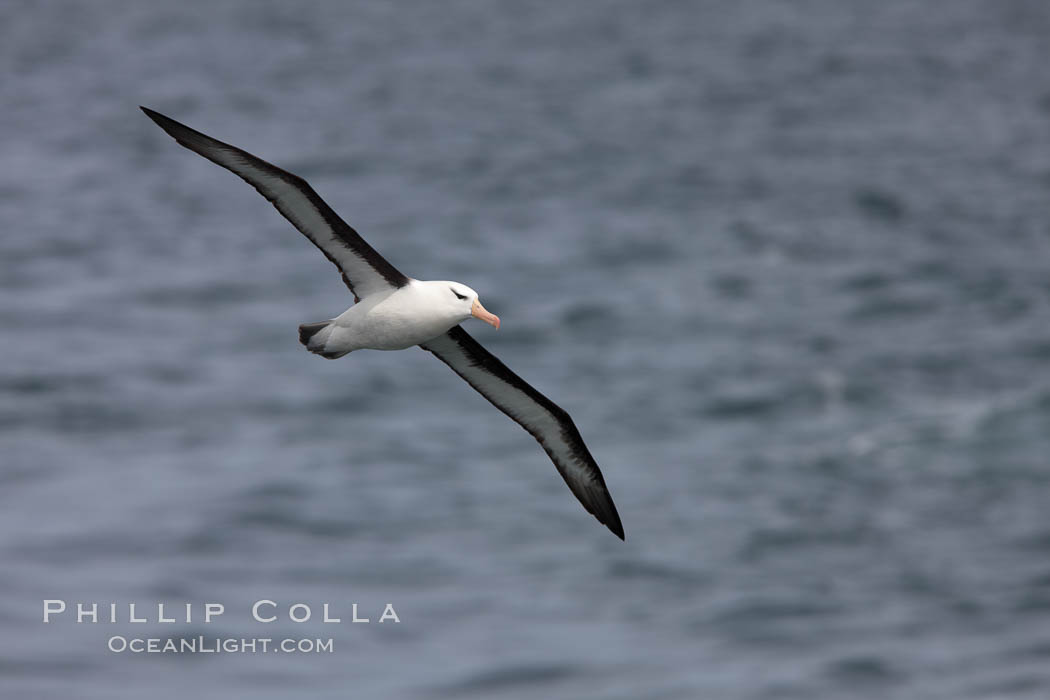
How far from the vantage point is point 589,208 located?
75500 mm

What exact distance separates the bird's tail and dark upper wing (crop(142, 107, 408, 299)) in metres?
0.49

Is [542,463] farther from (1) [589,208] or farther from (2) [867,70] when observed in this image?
(2) [867,70]

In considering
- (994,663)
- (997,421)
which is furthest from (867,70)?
(994,663)

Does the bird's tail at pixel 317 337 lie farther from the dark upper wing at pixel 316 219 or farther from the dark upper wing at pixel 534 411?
the dark upper wing at pixel 534 411

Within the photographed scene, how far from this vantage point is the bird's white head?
12.4 m

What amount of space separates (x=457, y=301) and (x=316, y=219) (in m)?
1.60

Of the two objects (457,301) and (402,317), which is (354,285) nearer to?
(402,317)

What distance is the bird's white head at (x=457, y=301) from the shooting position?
12.4 meters

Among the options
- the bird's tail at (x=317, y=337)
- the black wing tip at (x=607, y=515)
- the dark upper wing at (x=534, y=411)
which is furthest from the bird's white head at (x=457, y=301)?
the black wing tip at (x=607, y=515)

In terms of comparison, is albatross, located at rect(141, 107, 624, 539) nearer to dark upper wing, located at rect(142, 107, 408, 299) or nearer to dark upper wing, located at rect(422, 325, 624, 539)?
dark upper wing, located at rect(142, 107, 408, 299)

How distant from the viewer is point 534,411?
15.6m

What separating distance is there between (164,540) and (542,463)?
13.6m

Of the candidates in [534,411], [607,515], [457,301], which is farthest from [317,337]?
[607,515]

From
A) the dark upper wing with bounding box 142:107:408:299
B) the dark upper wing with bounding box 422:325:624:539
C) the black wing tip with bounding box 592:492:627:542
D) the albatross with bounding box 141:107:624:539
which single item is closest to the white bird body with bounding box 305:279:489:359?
the albatross with bounding box 141:107:624:539
